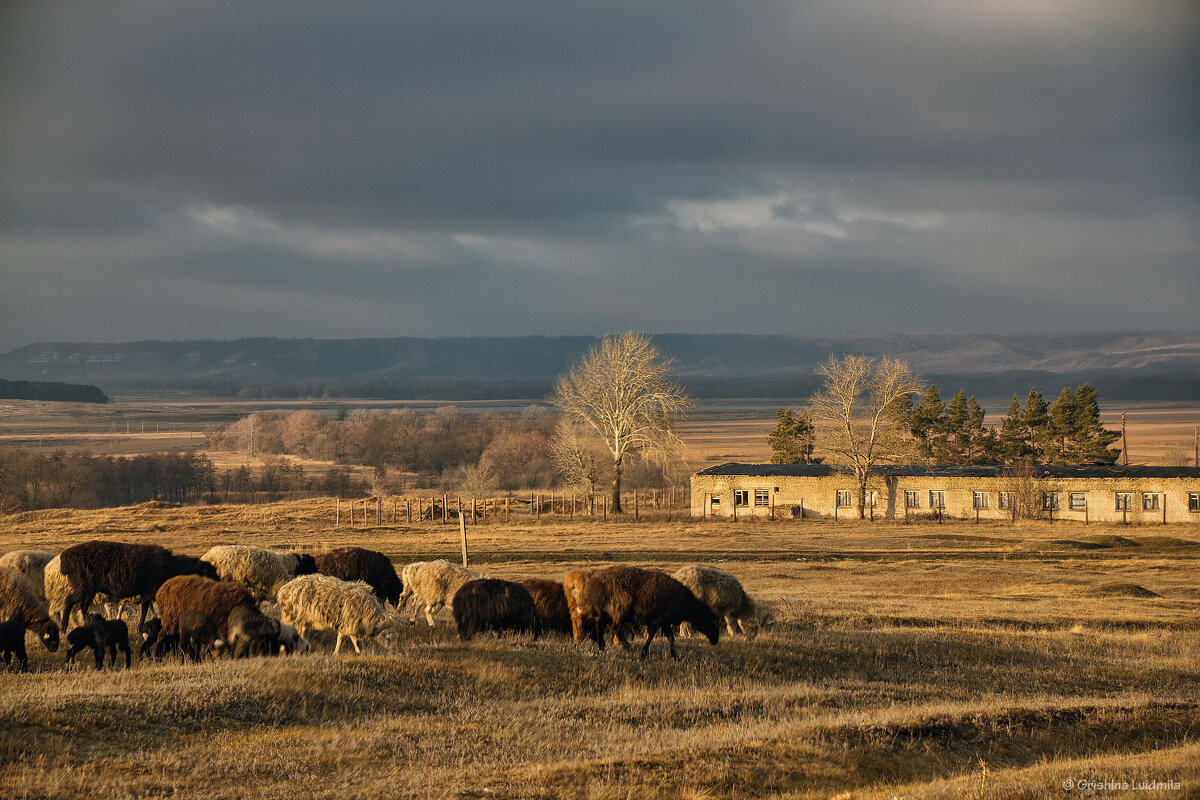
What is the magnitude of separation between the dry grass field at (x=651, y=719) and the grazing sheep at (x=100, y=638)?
0.38 meters

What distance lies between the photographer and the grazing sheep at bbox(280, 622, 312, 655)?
55.2 feet

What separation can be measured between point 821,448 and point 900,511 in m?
6.15

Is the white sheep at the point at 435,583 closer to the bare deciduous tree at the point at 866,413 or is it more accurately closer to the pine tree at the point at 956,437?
the bare deciduous tree at the point at 866,413

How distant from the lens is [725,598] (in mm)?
20828

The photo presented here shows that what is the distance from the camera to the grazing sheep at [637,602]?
59.3 ft

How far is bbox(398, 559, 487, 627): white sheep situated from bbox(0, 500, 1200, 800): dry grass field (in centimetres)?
74

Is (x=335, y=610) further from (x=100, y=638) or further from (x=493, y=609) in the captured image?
(x=100, y=638)

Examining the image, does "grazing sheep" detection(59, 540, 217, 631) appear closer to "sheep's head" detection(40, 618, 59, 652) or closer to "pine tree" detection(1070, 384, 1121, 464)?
"sheep's head" detection(40, 618, 59, 652)

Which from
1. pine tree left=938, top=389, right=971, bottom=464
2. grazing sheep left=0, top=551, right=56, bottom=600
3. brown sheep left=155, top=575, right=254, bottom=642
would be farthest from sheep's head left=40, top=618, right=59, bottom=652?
pine tree left=938, top=389, right=971, bottom=464

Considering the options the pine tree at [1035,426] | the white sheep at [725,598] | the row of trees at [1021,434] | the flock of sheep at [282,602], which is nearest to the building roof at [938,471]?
the row of trees at [1021,434]

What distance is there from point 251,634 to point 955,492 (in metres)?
52.2

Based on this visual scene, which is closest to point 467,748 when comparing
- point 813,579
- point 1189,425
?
point 813,579

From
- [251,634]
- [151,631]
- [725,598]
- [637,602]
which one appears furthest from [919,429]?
[151,631]

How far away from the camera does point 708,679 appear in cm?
1642
